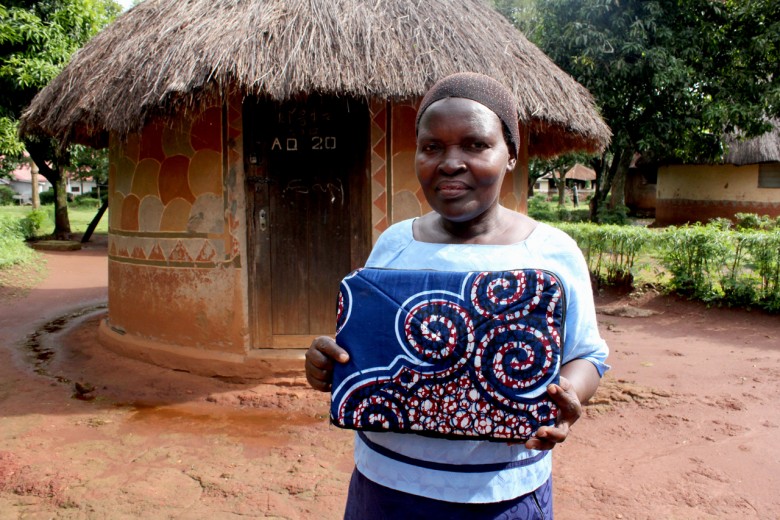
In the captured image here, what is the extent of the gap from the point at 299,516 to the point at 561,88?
4442mm

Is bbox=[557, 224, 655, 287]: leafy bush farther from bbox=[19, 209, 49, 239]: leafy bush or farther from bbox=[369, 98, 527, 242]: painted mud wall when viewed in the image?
bbox=[19, 209, 49, 239]: leafy bush

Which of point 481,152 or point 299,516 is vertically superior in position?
point 481,152

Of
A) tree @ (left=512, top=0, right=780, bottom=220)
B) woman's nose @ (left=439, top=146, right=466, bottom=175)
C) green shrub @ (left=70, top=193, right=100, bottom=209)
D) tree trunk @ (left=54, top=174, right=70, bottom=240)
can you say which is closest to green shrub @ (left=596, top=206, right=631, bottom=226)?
tree @ (left=512, top=0, right=780, bottom=220)

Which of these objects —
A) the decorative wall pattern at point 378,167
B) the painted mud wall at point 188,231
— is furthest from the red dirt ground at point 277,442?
the decorative wall pattern at point 378,167

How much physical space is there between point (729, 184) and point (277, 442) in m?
18.3

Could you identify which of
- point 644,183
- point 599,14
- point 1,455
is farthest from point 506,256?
point 644,183

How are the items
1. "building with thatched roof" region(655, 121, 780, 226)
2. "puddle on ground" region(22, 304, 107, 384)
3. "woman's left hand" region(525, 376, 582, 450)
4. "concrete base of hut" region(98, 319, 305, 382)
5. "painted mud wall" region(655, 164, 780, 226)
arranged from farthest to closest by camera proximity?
"painted mud wall" region(655, 164, 780, 226), "building with thatched roof" region(655, 121, 780, 226), "puddle on ground" region(22, 304, 107, 384), "concrete base of hut" region(98, 319, 305, 382), "woman's left hand" region(525, 376, 582, 450)

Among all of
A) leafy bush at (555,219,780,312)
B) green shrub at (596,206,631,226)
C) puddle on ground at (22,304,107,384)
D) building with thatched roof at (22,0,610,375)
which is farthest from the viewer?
green shrub at (596,206,631,226)

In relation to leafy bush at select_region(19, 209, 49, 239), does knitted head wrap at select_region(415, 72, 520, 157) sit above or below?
above

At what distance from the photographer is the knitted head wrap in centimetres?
140

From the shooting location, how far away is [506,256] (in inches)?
54.6

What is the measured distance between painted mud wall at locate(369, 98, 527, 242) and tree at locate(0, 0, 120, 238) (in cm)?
700

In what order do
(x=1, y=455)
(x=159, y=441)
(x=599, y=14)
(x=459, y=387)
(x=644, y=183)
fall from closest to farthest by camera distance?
(x=459, y=387), (x=1, y=455), (x=159, y=441), (x=599, y=14), (x=644, y=183)

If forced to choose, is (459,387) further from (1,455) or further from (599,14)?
(599,14)
